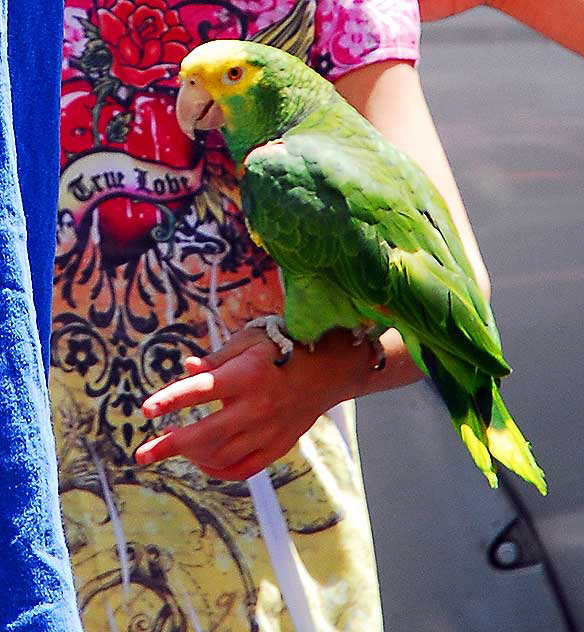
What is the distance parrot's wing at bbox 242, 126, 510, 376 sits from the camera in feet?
2.51

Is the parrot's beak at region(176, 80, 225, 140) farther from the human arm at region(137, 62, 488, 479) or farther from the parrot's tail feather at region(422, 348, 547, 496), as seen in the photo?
the parrot's tail feather at region(422, 348, 547, 496)

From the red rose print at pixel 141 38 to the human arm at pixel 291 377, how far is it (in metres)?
0.14

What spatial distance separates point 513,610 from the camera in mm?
1431

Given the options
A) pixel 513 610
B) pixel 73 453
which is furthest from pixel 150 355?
pixel 513 610

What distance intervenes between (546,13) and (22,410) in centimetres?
75

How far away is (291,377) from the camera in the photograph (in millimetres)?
726

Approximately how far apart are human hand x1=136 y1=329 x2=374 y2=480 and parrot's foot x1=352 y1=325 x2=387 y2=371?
2 centimetres

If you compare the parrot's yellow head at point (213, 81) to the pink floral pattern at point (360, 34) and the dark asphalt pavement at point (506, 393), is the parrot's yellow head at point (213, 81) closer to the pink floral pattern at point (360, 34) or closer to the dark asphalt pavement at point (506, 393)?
the pink floral pattern at point (360, 34)

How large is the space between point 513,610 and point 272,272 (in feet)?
2.62

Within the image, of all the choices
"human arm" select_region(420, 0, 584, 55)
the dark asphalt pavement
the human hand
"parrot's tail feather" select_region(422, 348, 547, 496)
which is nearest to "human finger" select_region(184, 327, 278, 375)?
the human hand

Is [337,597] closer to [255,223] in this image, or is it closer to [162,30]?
[255,223]

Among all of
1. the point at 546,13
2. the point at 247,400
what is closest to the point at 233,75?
the point at 247,400

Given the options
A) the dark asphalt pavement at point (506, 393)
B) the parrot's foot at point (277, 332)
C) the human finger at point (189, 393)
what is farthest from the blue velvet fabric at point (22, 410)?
the dark asphalt pavement at point (506, 393)

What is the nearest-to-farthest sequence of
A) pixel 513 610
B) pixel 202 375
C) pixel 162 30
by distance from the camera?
pixel 202 375
pixel 162 30
pixel 513 610
